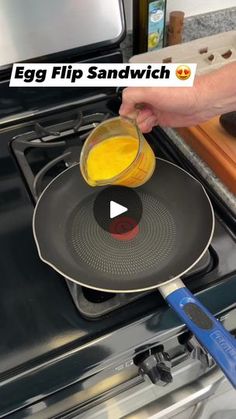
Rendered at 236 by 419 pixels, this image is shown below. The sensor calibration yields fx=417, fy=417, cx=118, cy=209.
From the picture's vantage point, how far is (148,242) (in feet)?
1.84

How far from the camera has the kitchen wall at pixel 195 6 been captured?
88 centimetres

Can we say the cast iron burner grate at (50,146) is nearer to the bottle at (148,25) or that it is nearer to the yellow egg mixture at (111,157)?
the yellow egg mixture at (111,157)

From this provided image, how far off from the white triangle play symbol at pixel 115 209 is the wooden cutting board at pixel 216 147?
0.56 ft


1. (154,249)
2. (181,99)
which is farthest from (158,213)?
(181,99)

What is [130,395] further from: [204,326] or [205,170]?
[205,170]

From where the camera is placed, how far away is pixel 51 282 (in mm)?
541

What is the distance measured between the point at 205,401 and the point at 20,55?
2.14 ft

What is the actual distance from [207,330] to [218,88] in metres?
0.35

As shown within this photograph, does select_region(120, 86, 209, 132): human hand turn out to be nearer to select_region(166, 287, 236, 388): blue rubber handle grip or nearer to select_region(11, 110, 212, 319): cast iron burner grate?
select_region(11, 110, 212, 319): cast iron burner grate

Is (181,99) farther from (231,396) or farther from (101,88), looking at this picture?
(231,396)

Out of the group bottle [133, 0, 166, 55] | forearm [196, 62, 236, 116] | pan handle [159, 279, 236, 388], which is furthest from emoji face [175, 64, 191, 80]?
pan handle [159, 279, 236, 388]

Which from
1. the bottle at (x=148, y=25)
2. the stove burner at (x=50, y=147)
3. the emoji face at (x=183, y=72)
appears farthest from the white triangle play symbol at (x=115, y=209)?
the bottle at (x=148, y=25)
